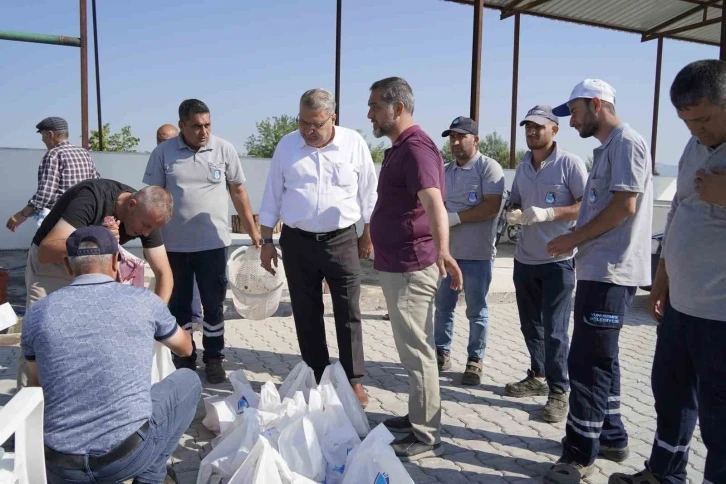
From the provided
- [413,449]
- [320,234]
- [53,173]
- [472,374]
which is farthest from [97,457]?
[53,173]

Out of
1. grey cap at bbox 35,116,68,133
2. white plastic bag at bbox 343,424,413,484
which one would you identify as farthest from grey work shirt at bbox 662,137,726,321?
grey cap at bbox 35,116,68,133

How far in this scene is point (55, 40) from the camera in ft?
22.0

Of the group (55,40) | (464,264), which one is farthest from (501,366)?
(55,40)

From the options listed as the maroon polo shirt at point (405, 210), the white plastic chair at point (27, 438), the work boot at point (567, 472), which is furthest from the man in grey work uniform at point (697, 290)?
the white plastic chair at point (27, 438)

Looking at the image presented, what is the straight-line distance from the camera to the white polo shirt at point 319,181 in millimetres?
3666

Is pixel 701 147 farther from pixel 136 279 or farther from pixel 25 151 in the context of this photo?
pixel 25 151

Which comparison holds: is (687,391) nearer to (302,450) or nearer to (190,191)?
(302,450)

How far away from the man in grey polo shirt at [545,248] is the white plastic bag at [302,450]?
1716mm

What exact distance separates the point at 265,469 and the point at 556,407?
2094mm

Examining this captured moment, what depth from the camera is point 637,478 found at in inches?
107

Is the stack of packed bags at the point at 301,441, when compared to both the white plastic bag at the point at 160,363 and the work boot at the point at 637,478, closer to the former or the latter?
the white plastic bag at the point at 160,363

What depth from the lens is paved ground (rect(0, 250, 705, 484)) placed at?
3.12 meters

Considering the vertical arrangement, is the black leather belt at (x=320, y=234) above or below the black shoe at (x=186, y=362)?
above

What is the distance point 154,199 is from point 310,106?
1055mm
